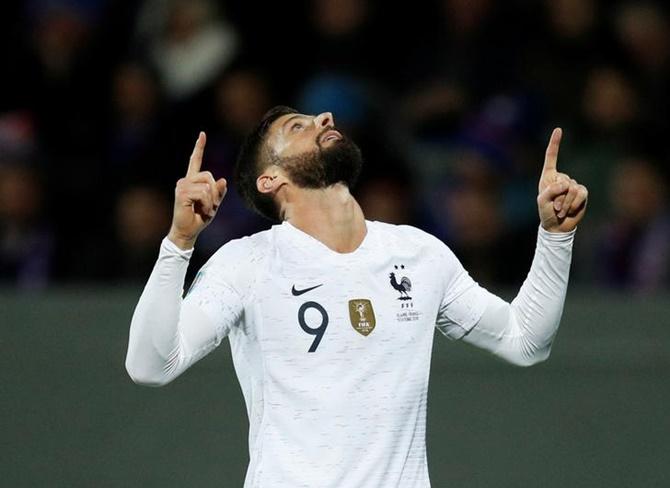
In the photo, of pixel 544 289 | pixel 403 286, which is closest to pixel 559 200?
pixel 544 289

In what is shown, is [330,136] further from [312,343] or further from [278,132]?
[312,343]

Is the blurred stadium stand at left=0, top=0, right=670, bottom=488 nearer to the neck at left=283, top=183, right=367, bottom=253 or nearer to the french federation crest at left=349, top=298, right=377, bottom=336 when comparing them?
the neck at left=283, top=183, right=367, bottom=253

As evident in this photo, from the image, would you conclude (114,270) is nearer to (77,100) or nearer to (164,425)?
(164,425)

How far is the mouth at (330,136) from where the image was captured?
3.44m

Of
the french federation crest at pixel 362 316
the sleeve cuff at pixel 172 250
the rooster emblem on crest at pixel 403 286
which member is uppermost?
the sleeve cuff at pixel 172 250

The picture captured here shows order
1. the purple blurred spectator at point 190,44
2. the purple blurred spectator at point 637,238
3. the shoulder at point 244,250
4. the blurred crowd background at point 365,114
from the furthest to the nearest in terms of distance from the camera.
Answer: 1. the purple blurred spectator at point 190,44
2. the blurred crowd background at point 365,114
3. the purple blurred spectator at point 637,238
4. the shoulder at point 244,250

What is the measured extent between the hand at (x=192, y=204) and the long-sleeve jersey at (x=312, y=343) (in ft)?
0.13

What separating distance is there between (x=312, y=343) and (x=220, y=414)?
2.64m

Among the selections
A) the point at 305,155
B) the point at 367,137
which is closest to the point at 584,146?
the point at 367,137

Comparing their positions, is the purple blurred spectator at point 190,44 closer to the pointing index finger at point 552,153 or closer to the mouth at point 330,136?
the mouth at point 330,136

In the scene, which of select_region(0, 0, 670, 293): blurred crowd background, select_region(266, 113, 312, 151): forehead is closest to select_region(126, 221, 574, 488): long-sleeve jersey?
select_region(266, 113, 312, 151): forehead

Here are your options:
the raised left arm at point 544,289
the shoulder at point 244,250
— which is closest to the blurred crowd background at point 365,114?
the raised left arm at point 544,289

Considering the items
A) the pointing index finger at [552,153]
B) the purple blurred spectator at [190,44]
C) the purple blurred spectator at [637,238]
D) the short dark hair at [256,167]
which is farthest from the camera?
the purple blurred spectator at [190,44]

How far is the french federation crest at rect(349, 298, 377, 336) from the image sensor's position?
3.24 meters
